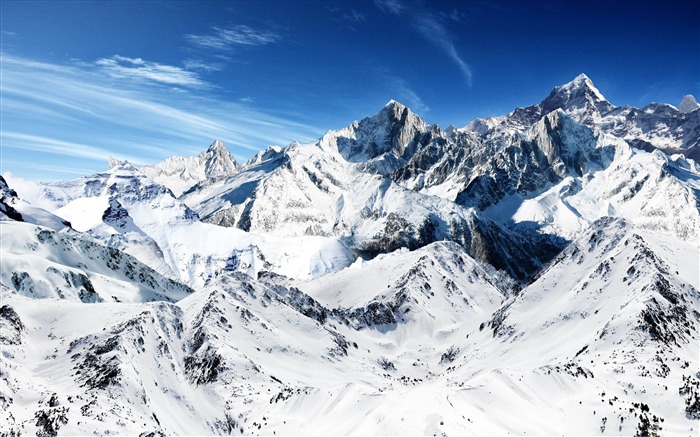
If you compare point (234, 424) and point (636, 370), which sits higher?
point (636, 370)

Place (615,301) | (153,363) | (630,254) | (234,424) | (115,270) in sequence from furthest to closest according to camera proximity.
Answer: (115,270)
(630,254)
(615,301)
(153,363)
(234,424)

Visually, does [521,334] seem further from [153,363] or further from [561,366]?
[153,363]

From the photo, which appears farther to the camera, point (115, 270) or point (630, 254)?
point (115, 270)

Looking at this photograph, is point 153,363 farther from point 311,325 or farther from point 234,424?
point 311,325

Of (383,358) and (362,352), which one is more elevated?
(362,352)

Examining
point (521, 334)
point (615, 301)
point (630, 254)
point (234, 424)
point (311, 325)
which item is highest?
point (630, 254)

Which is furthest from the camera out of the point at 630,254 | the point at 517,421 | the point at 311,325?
the point at 311,325

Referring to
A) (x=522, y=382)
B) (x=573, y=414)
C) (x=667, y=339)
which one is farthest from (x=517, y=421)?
(x=667, y=339)

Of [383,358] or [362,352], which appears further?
[383,358]

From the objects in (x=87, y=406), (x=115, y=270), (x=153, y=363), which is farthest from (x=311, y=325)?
(x=115, y=270)
